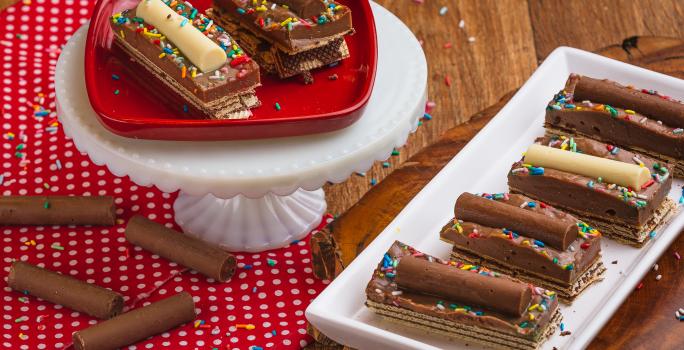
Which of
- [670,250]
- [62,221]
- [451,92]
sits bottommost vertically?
[62,221]

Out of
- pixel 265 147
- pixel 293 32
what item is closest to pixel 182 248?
pixel 265 147

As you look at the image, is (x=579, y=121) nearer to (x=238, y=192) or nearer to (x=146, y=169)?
(x=238, y=192)

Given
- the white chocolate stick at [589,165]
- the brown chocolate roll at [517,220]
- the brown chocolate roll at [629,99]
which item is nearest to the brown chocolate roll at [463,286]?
the brown chocolate roll at [517,220]

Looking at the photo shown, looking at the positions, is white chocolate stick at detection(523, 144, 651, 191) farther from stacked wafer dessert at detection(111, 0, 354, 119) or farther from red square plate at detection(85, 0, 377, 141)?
stacked wafer dessert at detection(111, 0, 354, 119)

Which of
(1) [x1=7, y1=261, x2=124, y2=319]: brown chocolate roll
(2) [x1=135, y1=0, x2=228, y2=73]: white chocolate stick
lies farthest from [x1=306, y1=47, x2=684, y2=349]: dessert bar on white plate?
(1) [x1=7, y1=261, x2=124, y2=319]: brown chocolate roll

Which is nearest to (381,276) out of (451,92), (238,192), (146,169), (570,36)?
(238,192)

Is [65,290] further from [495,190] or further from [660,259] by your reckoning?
[660,259]

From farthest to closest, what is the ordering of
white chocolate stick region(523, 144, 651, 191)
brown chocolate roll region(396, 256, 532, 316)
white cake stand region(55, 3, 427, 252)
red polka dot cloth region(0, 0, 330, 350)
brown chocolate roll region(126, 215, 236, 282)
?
brown chocolate roll region(126, 215, 236, 282)
red polka dot cloth region(0, 0, 330, 350)
white chocolate stick region(523, 144, 651, 191)
white cake stand region(55, 3, 427, 252)
brown chocolate roll region(396, 256, 532, 316)
